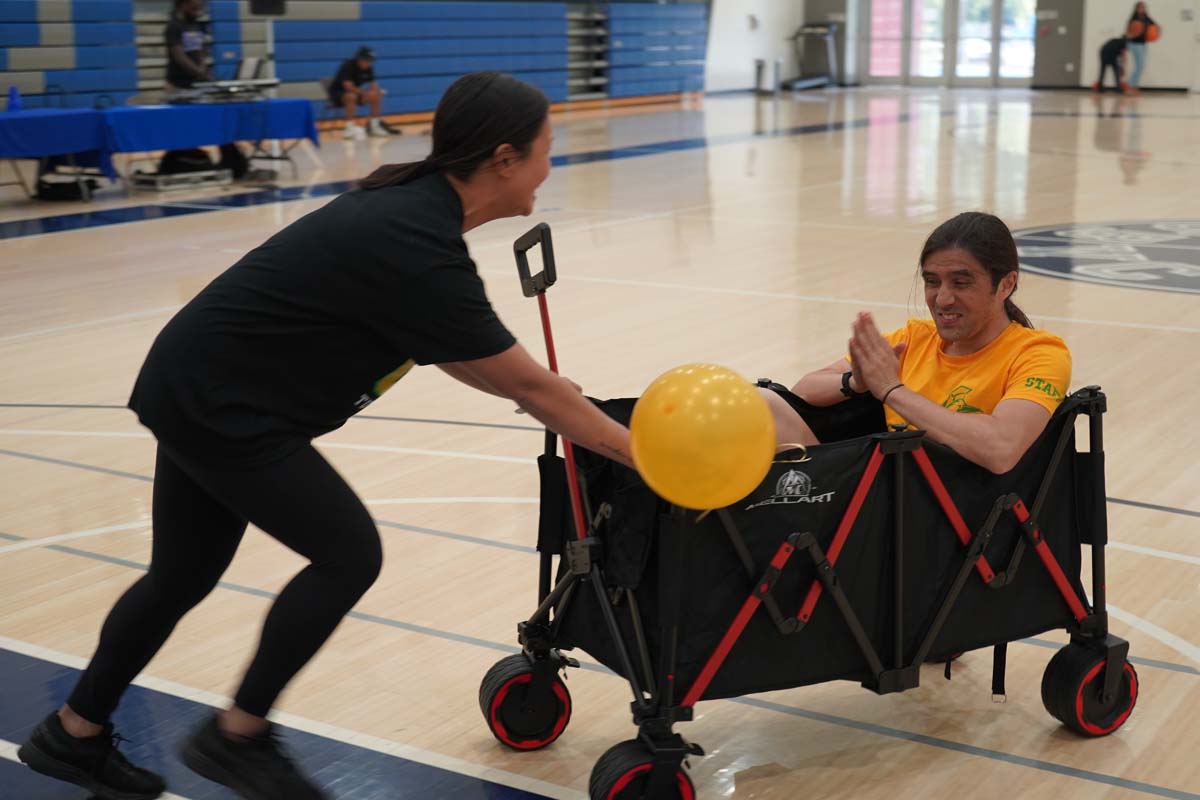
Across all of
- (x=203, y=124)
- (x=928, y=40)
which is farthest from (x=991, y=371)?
(x=928, y=40)

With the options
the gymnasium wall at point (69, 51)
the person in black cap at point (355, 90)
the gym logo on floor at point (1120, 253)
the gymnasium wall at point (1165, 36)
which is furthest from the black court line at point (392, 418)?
the gymnasium wall at point (1165, 36)

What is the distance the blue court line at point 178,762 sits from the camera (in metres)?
2.38

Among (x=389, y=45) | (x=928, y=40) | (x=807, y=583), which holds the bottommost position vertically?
(x=807, y=583)

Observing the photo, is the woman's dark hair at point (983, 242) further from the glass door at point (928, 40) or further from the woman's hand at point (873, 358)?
the glass door at point (928, 40)

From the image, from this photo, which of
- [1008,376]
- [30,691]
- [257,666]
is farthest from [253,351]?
[1008,376]

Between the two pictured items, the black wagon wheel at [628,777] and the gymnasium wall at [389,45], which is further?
the gymnasium wall at [389,45]

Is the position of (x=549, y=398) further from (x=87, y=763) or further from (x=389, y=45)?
(x=389, y=45)

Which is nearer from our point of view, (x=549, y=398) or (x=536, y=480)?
(x=549, y=398)

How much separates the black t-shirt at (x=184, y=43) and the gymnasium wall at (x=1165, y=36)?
1867cm

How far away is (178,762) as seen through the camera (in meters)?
2.48

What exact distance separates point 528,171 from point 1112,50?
25591mm

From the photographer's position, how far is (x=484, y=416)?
198 inches

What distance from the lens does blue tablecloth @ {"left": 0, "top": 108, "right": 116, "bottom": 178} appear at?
10.6 meters

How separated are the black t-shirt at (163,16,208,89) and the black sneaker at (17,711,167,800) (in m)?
10.9
